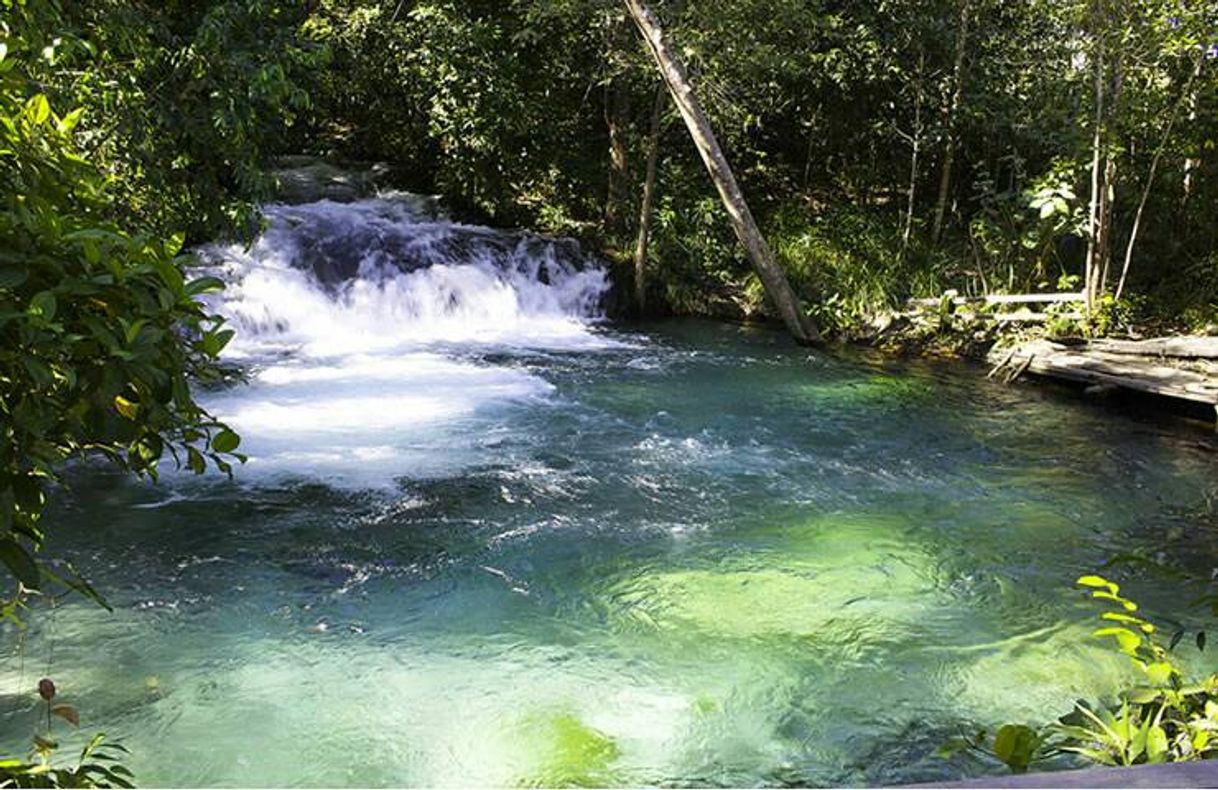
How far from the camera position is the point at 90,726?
11.8ft

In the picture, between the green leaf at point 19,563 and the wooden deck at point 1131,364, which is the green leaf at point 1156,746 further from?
the wooden deck at point 1131,364

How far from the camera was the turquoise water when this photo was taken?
363 cm

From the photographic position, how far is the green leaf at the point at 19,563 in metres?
1.51

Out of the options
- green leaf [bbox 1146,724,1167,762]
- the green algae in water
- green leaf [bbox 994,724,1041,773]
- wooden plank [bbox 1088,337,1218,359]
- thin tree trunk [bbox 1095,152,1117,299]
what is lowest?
the green algae in water

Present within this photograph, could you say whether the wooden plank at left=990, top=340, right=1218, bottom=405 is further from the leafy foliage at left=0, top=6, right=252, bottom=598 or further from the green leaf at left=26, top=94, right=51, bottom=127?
the green leaf at left=26, top=94, right=51, bottom=127

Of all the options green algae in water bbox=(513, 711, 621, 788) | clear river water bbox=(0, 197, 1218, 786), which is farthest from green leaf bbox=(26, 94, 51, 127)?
green algae in water bbox=(513, 711, 621, 788)

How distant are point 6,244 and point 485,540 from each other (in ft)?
13.9

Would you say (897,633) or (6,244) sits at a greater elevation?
(6,244)

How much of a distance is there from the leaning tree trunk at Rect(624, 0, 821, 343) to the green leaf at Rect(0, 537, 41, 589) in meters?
9.82

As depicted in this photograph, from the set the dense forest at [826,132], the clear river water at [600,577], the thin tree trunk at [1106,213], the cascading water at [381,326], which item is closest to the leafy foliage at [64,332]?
the clear river water at [600,577]

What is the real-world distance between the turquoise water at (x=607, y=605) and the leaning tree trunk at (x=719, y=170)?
3.83 meters

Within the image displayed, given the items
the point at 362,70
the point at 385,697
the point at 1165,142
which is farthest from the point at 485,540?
the point at 362,70

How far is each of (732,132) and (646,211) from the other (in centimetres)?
204

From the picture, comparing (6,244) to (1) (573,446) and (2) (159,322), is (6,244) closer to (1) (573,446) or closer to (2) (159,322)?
(2) (159,322)
